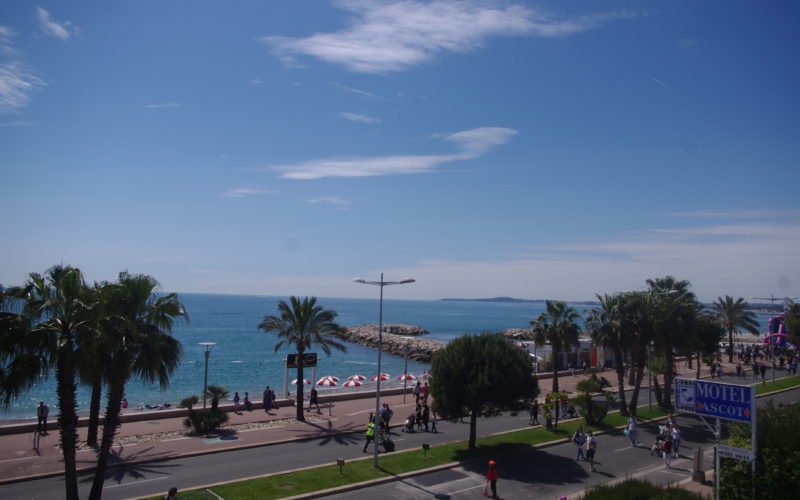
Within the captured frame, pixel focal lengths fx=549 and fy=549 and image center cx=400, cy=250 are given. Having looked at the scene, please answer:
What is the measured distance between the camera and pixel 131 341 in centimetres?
Result: 1588

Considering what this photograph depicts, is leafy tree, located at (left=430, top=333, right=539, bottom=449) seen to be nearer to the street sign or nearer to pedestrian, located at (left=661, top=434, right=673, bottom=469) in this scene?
pedestrian, located at (left=661, top=434, right=673, bottom=469)

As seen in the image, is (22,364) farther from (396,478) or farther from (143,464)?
(396,478)

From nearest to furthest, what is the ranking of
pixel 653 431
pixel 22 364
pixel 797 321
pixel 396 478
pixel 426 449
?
pixel 22 364 → pixel 396 478 → pixel 426 449 → pixel 653 431 → pixel 797 321

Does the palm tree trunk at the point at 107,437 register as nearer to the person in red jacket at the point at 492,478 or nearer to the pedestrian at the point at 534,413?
the person in red jacket at the point at 492,478

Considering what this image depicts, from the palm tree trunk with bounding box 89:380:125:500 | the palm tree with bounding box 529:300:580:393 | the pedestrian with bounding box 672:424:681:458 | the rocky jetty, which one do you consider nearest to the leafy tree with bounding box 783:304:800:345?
the palm tree with bounding box 529:300:580:393

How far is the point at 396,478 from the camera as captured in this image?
66.9 feet

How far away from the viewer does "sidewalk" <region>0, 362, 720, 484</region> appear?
21.1m

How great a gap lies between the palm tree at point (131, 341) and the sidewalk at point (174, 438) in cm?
583

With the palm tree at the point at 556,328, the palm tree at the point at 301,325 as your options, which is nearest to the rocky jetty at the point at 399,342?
the palm tree at the point at 556,328

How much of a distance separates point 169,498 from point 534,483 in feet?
41.8

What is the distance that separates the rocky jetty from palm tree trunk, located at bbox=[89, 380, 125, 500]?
5244cm

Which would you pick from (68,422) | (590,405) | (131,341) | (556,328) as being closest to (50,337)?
(131,341)

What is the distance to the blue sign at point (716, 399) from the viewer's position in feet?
51.8

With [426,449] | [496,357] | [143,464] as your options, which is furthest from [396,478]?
[143,464]
